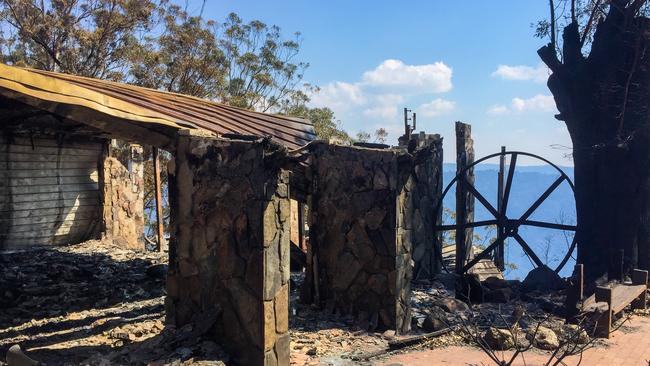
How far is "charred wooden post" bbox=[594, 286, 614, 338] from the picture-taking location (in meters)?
7.42

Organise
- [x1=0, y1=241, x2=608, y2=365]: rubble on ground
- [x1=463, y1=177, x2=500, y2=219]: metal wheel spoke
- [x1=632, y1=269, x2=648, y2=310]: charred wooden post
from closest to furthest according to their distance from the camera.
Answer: [x1=0, y1=241, x2=608, y2=365]: rubble on ground
[x1=632, y1=269, x2=648, y2=310]: charred wooden post
[x1=463, y1=177, x2=500, y2=219]: metal wheel spoke

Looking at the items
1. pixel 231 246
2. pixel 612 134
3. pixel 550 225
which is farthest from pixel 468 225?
pixel 231 246

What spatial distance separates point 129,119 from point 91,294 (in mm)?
3735

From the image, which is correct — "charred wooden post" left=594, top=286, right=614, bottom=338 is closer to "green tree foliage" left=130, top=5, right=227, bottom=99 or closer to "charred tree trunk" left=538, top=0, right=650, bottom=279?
"charred tree trunk" left=538, top=0, right=650, bottom=279

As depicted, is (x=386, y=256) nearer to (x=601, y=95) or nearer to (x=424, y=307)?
(x=424, y=307)

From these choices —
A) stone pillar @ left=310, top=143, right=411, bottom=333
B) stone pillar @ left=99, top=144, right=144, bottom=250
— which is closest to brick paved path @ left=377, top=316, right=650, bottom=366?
stone pillar @ left=310, top=143, right=411, bottom=333

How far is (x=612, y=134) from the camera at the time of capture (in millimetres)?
10234

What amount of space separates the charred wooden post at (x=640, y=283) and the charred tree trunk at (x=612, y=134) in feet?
3.03

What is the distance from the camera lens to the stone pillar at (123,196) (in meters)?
12.7

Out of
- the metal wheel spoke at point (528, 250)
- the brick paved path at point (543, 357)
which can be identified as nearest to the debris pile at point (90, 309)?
the brick paved path at point (543, 357)

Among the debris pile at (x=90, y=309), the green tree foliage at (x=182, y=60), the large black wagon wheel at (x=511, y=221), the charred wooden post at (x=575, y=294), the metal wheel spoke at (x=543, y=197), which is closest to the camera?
the debris pile at (x=90, y=309)

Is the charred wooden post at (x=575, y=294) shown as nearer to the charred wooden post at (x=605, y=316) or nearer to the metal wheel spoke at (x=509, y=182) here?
the charred wooden post at (x=605, y=316)

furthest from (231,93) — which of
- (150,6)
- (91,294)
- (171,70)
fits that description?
(91,294)

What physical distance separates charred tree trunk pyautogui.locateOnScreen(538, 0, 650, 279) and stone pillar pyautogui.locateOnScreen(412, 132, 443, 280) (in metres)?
2.84
